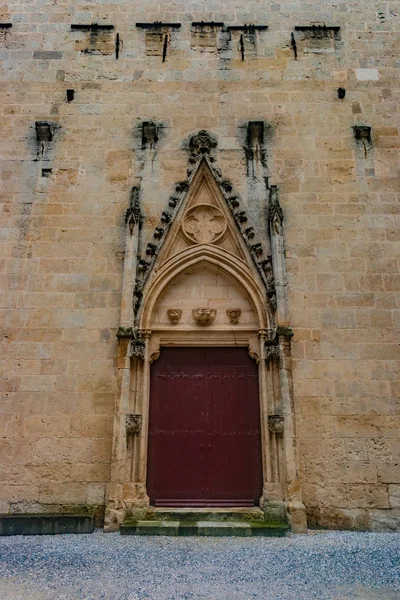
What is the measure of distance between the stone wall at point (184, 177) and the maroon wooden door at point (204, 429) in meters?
0.71

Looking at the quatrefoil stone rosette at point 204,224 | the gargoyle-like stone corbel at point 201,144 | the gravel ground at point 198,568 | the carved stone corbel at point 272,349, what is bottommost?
the gravel ground at point 198,568

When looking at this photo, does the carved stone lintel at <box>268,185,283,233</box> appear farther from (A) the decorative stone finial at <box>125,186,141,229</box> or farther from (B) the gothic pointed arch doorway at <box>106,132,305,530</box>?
(A) the decorative stone finial at <box>125,186,141,229</box>

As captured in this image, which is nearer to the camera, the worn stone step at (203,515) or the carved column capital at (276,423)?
the worn stone step at (203,515)

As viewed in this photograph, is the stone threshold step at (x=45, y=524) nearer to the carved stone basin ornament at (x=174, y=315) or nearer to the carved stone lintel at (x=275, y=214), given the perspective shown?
the carved stone basin ornament at (x=174, y=315)

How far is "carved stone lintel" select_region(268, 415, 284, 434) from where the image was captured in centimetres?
618

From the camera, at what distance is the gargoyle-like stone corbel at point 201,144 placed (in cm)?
771

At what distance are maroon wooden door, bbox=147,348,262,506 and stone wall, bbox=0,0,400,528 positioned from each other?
2.32 feet

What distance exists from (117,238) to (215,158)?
2.17 m

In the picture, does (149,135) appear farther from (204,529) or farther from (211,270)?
(204,529)

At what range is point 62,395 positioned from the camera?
6.54 meters

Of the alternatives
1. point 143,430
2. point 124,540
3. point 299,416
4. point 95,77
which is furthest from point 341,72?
point 124,540

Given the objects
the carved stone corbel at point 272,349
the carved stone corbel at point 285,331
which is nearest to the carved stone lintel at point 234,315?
the carved stone corbel at point 272,349

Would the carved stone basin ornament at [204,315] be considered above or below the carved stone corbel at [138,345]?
above

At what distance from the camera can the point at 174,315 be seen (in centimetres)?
693
